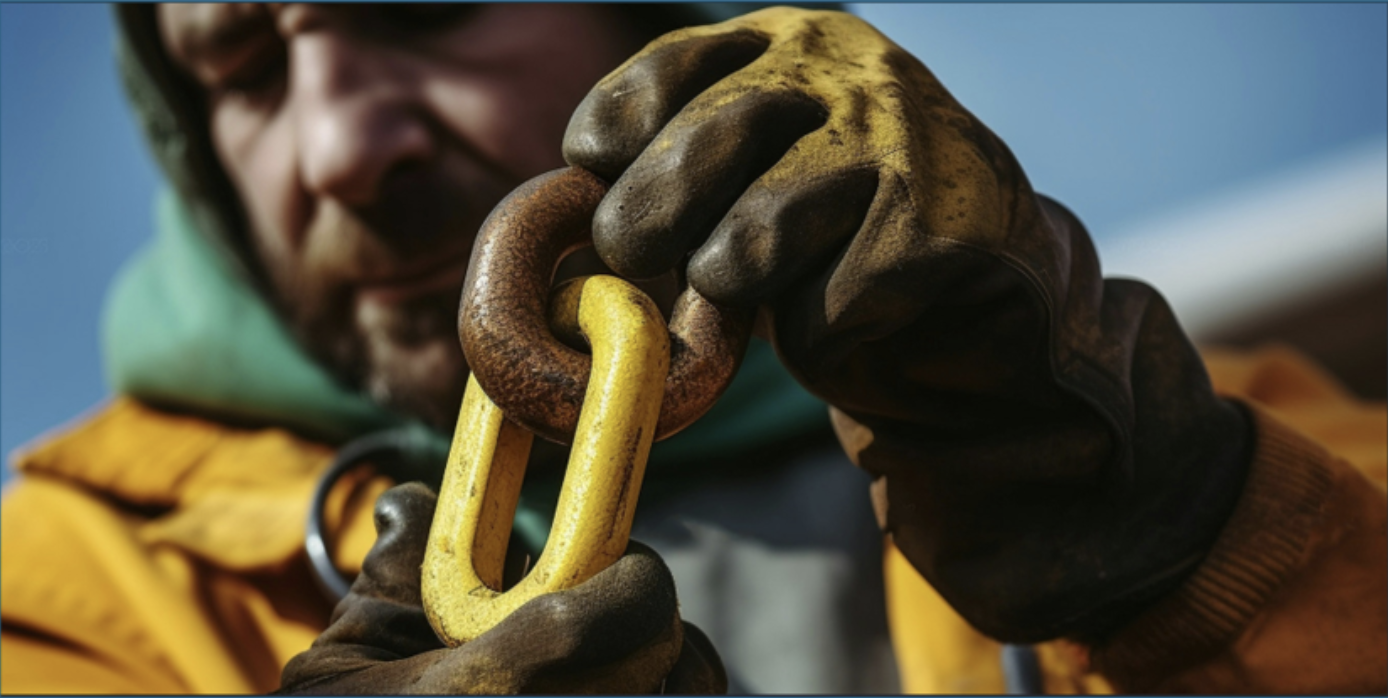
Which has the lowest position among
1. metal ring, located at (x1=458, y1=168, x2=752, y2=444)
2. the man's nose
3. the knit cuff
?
the knit cuff

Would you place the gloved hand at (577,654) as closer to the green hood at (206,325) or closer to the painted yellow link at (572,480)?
the painted yellow link at (572,480)

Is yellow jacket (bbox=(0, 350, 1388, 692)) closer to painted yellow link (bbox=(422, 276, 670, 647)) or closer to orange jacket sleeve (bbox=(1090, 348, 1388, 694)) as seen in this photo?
orange jacket sleeve (bbox=(1090, 348, 1388, 694))

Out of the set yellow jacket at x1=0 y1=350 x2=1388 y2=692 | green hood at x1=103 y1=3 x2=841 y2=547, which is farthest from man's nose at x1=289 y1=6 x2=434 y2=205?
yellow jacket at x1=0 y1=350 x2=1388 y2=692

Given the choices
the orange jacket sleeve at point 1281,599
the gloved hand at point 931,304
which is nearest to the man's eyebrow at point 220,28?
the gloved hand at point 931,304

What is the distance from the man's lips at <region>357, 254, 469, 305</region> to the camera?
180 cm

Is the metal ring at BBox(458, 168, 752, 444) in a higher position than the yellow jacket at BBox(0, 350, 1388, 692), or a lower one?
higher

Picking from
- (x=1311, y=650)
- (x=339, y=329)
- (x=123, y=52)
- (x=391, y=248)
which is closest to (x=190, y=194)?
(x=123, y=52)

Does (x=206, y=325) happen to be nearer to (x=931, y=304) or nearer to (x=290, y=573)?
(x=290, y=573)

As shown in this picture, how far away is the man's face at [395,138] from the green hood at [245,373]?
0.11 metres

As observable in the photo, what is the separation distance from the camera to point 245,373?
2.07 metres

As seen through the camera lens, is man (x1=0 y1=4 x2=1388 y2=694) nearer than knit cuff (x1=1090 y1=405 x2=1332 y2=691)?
Yes

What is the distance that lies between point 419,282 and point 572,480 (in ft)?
3.86

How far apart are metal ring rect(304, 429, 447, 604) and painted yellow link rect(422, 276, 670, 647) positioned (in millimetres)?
870

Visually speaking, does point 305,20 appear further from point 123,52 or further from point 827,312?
point 827,312
